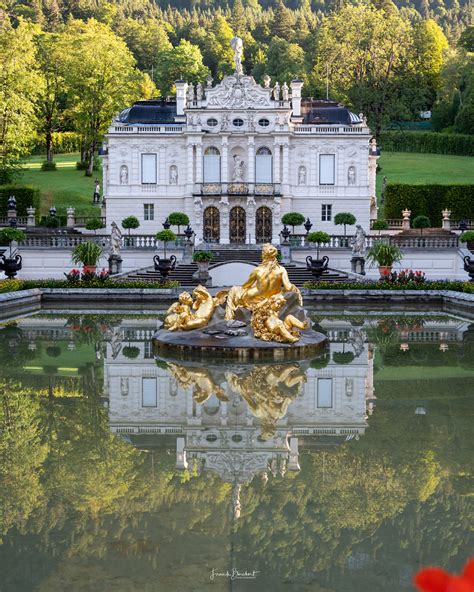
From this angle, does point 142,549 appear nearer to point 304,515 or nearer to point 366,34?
point 304,515

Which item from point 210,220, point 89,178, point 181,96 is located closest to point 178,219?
point 210,220

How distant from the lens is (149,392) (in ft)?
45.7

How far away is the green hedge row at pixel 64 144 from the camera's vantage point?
8531 centimetres

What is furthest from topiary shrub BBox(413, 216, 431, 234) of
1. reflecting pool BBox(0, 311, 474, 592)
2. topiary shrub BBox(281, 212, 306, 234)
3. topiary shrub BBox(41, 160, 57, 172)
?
reflecting pool BBox(0, 311, 474, 592)

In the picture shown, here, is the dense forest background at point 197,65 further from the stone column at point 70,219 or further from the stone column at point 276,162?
the stone column at point 276,162

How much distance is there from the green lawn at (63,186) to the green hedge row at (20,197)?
3389mm

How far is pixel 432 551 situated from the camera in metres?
7.44

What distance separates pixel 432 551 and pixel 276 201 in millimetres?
42875

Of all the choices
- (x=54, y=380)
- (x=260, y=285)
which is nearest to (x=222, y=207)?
(x=260, y=285)

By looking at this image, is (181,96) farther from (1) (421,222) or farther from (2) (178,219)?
(1) (421,222)

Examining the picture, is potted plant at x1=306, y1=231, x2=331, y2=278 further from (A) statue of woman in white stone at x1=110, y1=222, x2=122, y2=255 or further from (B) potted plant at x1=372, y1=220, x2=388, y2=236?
(A) statue of woman in white stone at x1=110, y1=222, x2=122, y2=255

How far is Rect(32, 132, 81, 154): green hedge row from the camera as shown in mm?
85312

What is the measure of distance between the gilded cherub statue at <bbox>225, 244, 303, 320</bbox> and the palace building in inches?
1224

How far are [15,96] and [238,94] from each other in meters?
15.1
